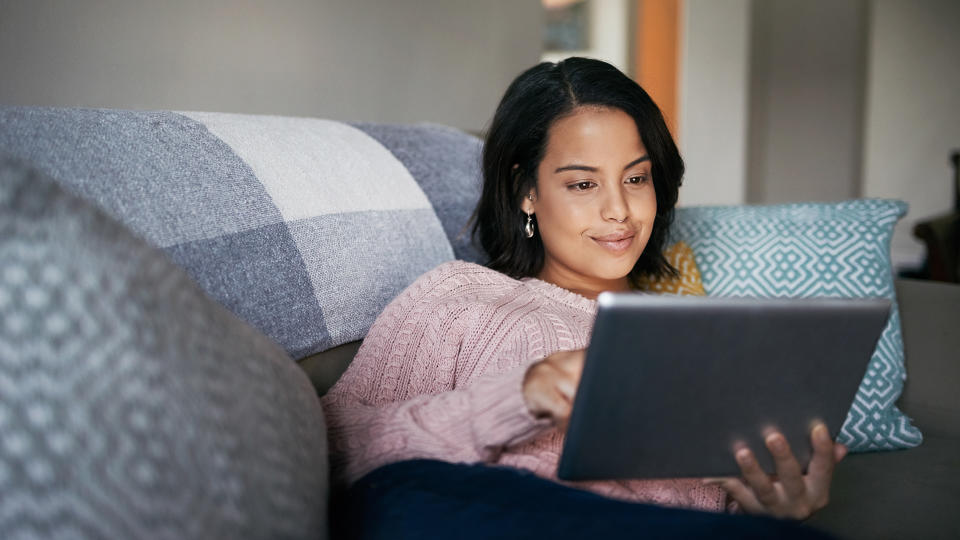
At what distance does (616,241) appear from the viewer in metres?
1.21

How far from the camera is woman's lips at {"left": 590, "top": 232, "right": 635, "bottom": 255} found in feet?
3.95

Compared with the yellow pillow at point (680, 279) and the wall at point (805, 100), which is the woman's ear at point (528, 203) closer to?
the yellow pillow at point (680, 279)

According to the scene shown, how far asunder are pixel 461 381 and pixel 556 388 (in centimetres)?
28

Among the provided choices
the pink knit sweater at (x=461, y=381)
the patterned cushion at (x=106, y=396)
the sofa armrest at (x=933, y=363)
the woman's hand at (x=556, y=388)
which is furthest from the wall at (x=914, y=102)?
the patterned cushion at (x=106, y=396)

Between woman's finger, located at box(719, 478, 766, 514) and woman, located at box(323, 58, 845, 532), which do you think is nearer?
woman, located at box(323, 58, 845, 532)

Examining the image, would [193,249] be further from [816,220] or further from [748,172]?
[748,172]

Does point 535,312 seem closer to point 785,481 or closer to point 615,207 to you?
point 615,207

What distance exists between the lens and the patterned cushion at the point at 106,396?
1.38 feet

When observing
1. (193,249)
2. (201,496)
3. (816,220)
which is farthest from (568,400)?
(816,220)

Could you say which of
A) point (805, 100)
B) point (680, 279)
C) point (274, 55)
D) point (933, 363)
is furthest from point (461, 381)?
point (805, 100)

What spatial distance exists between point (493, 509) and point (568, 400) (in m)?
0.14

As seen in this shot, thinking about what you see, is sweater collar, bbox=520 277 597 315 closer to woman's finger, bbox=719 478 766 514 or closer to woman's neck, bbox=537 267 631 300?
woman's neck, bbox=537 267 631 300

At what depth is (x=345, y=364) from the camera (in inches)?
41.4

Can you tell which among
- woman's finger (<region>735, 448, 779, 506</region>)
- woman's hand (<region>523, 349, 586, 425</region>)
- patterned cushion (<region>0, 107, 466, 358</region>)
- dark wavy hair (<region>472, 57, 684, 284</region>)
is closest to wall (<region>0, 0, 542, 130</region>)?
patterned cushion (<region>0, 107, 466, 358</region>)
